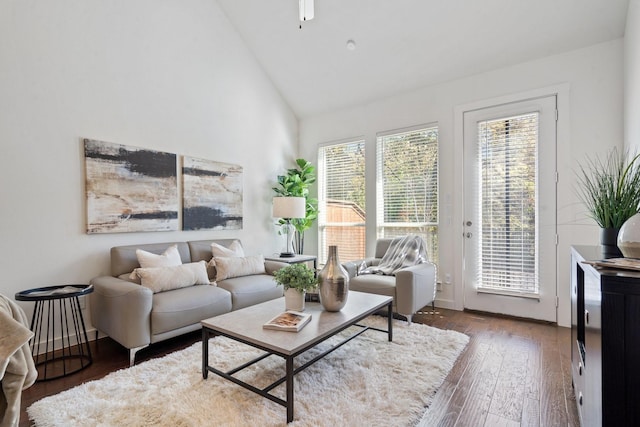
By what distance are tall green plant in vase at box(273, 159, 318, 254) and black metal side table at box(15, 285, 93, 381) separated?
265 cm

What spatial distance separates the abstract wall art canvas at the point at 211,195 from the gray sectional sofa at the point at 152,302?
476 millimetres

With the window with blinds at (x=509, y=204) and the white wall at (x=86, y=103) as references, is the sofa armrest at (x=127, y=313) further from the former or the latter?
the window with blinds at (x=509, y=204)

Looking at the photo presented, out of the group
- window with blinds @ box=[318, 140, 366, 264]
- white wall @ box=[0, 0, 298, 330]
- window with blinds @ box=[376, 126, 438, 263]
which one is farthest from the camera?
window with blinds @ box=[318, 140, 366, 264]

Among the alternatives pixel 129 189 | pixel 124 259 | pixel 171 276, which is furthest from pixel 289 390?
pixel 129 189

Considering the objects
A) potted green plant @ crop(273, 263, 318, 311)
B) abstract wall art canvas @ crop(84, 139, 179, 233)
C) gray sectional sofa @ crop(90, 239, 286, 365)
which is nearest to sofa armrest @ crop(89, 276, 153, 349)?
gray sectional sofa @ crop(90, 239, 286, 365)

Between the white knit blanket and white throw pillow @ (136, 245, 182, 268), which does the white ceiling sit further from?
white throw pillow @ (136, 245, 182, 268)

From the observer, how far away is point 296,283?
7.31 ft

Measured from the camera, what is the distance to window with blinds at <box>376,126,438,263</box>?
13.2ft

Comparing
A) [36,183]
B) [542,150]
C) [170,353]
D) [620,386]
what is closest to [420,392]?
[620,386]

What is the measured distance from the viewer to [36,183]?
2602mm

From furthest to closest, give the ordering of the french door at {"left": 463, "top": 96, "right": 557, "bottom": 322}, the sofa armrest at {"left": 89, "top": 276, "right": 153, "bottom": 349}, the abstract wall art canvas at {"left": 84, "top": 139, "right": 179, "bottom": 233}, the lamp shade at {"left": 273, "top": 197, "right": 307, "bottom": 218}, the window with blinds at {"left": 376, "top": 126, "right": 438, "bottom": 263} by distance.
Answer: the lamp shade at {"left": 273, "top": 197, "right": 307, "bottom": 218} < the window with blinds at {"left": 376, "top": 126, "right": 438, "bottom": 263} < the french door at {"left": 463, "top": 96, "right": 557, "bottom": 322} < the abstract wall art canvas at {"left": 84, "top": 139, "right": 179, "bottom": 233} < the sofa armrest at {"left": 89, "top": 276, "right": 153, "bottom": 349}

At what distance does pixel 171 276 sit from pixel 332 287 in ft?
Result: 4.90

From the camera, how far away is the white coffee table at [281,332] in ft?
5.52

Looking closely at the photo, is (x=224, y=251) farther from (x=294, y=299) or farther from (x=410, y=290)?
(x=410, y=290)
